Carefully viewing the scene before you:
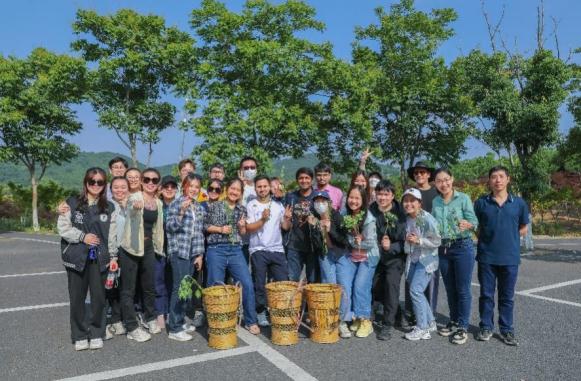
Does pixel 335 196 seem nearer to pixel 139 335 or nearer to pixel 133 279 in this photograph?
pixel 133 279

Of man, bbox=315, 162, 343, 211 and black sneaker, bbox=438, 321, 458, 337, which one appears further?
man, bbox=315, 162, 343, 211

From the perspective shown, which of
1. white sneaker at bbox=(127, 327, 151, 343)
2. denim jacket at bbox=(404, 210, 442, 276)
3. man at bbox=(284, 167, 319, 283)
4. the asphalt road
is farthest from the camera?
man at bbox=(284, 167, 319, 283)

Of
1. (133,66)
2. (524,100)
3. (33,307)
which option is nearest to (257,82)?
(133,66)

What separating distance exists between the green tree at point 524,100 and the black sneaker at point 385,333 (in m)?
9.64

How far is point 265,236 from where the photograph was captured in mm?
4852

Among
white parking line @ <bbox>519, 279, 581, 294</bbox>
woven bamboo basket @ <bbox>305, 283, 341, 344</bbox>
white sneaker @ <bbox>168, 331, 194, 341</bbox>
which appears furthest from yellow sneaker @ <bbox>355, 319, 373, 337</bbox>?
A: white parking line @ <bbox>519, 279, 581, 294</bbox>

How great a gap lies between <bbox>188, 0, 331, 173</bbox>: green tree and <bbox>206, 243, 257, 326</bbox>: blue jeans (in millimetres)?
12664

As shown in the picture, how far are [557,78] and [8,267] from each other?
14.5 metres

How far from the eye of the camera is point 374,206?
191 inches

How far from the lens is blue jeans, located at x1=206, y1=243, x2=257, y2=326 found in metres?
4.74

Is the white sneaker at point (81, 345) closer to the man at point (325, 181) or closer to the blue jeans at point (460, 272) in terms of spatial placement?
the man at point (325, 181)

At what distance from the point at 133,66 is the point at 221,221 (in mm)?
16872

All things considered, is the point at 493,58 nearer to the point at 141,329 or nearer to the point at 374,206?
the point at 374,206

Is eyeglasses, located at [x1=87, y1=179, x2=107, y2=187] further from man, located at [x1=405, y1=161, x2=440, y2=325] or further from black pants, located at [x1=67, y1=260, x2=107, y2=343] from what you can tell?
man, located at [x1=405, y1=161, x2=440, y2=325]
